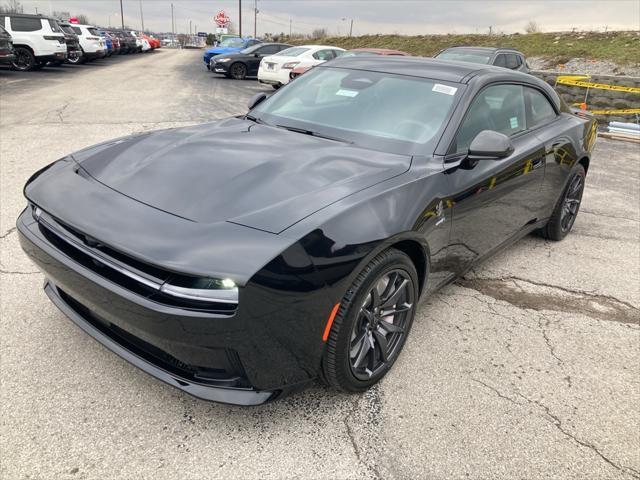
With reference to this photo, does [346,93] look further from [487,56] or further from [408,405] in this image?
[487,56]

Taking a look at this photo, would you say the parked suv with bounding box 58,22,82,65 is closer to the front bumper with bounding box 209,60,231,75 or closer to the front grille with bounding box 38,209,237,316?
the front bumper with bounding box 209,60,231,75

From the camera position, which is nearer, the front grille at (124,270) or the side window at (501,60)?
the front grille at (124,270)

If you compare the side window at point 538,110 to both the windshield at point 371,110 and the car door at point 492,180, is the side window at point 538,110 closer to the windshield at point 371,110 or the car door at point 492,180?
the car door at point 492,180

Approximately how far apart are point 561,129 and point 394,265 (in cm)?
271

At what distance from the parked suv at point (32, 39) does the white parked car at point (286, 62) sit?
732cm

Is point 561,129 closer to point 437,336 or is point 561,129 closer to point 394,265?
point 437,336

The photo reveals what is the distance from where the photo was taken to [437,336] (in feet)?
10.2

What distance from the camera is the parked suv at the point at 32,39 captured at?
16156 millimetres

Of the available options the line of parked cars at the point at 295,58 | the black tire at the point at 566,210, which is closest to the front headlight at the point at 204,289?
the black tire at the point at 566,210

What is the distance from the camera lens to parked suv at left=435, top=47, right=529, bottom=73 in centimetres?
1106

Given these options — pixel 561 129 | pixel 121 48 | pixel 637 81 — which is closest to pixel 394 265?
pixel 561 129

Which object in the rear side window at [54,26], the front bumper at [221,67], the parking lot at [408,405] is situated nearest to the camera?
the parking lot at [408,405]

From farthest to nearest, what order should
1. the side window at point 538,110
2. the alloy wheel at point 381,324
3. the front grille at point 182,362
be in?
the side window at point 538,110 → the alloy wheel at point 381,324 → the front grille at point 182,362

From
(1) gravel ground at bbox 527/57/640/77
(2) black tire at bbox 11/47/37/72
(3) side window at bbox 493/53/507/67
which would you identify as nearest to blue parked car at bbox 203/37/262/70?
(2) black tire at bbox 11/47/37/72
